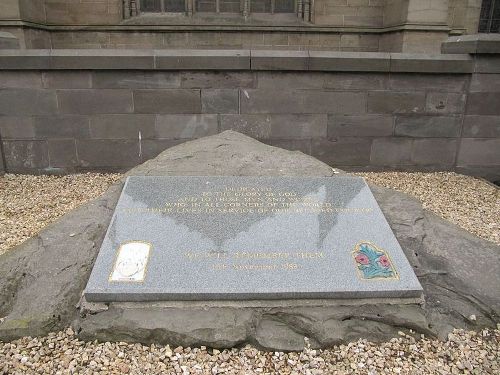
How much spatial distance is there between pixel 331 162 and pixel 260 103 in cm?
153

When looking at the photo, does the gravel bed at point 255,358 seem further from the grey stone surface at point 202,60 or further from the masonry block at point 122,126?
the grey stone surface at point 202,60

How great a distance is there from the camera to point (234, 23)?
10.1 meters

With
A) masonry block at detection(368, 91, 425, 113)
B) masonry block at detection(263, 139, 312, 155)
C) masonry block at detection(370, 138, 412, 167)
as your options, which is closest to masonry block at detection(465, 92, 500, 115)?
masonry block at detection(368, 91, 425, 113)

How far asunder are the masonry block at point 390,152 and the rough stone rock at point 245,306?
3.41 m

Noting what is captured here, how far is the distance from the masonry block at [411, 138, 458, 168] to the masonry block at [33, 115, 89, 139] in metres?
5.31

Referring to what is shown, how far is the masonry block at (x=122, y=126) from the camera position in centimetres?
651

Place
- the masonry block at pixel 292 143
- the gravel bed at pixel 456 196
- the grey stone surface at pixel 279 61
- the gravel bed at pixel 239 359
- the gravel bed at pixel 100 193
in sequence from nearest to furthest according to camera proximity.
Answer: the gravel bed at pixel 239 359 → the gravel bed at pixel 100 193 → the gravel bed at pixel 456 196 → the grey stone surface at pixel 279 61 → the masonry block at pixel 292 143

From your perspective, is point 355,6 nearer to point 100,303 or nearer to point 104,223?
point 104,223

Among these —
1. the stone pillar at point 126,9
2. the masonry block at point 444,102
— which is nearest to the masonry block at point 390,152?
the masonry block at point 444,102

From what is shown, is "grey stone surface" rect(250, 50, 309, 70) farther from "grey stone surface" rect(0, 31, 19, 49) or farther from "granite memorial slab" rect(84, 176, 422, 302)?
"grey stone surface" rect(0, 31, 19, 49)

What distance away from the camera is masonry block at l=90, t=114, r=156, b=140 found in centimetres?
651

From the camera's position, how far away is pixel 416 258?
3.20 m

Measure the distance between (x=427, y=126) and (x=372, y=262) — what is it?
15.5ft

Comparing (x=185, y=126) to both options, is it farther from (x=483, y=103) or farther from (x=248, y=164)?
(x=483, y=103)
